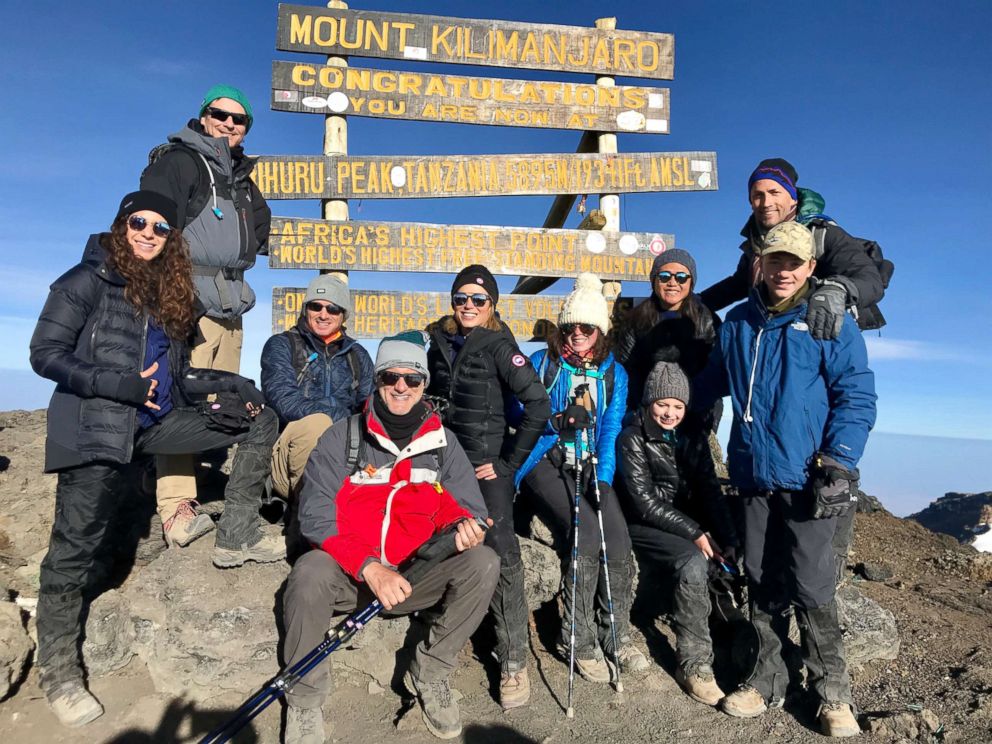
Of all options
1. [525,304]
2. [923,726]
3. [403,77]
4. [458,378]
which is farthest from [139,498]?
[923,726]

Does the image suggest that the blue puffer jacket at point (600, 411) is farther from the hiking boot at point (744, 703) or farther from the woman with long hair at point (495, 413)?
the hiking boot at point (744, 703)

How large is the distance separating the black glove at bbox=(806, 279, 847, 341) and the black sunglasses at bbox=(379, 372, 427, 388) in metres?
2.64

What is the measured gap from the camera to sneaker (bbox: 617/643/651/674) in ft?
16.9

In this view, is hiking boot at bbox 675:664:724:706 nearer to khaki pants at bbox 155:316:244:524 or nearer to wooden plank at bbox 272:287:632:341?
khaki pants at bbox 155:316:244:524

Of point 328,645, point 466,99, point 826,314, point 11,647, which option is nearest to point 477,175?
point 466,99

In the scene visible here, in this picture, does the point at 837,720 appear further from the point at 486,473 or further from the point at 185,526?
the point at 185,526

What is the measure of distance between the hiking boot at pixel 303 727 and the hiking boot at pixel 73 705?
138 cm

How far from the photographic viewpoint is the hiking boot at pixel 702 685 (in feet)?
15.8

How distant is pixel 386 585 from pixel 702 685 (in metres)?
2.59

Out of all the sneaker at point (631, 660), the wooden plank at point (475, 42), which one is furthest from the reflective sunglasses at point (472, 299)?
the wooden plank at point (475, 42)

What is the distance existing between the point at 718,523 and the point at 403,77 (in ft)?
22.5

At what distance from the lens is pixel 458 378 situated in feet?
17.5

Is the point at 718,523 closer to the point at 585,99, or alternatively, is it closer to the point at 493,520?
the point at 493,520

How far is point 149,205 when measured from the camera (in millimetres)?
4367
